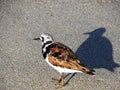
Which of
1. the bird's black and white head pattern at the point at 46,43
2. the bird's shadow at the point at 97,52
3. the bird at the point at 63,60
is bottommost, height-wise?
the bird's shadow at the point at 97,52

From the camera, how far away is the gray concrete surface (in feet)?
22.8

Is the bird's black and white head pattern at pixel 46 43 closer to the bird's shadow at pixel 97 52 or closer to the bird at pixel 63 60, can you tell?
the bird at pixel 63 60

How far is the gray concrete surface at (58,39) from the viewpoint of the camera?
695 centimetres

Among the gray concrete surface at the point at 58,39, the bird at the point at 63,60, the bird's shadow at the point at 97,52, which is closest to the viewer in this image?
the bird at the point at 63,60

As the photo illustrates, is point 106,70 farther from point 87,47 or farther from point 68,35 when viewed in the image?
point 68,35

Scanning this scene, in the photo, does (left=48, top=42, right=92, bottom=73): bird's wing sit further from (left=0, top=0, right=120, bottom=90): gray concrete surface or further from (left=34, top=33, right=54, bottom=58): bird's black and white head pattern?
(left=0, top=0, right=120, bottom=90): gray concrete surface

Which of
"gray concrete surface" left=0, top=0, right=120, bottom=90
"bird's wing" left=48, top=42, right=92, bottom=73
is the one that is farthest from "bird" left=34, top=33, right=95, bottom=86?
"gray concrete surface" left=0, top=0, right=120, bottom=90

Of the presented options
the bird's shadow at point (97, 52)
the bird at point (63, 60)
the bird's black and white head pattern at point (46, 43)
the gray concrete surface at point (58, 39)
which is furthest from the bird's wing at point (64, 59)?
the bird's shadow at point (97, 52)

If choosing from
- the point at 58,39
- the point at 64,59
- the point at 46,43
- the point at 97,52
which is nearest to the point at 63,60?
the point at 64,59

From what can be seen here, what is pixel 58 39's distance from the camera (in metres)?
8.22

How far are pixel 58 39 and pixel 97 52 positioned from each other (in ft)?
2.94

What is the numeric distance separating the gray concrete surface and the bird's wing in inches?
22.8

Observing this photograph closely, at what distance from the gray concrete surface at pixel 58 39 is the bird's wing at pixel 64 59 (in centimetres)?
58

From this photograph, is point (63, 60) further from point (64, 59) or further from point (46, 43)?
point (46, 43)
